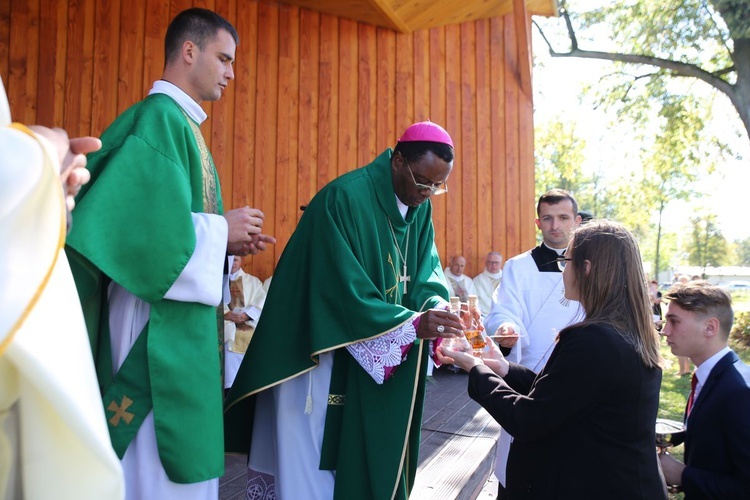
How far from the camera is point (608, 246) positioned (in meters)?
2.16

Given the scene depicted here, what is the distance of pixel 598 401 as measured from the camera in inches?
77.3

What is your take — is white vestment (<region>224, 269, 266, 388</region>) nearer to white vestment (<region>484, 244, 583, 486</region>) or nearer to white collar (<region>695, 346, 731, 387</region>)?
white vestment (<region>484, 244, 583, 486</region>)

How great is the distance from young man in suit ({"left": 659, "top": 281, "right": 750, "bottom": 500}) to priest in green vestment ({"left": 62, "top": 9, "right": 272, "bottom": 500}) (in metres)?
1.84

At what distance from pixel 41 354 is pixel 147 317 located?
3.64 feet

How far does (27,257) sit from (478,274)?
28.2 ft

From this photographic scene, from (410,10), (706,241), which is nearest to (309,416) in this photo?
(410,10)

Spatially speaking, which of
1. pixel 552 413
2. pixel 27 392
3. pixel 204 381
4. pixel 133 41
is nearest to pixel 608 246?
pixel 552 413

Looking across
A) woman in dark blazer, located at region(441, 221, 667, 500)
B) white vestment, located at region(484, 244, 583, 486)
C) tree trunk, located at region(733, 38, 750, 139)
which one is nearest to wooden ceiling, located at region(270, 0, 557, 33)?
tree trunk, located at region(733, 38, 750, 139)

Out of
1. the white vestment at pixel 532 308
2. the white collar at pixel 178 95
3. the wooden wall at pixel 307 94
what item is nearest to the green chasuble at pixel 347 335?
the white collar at pixel 178 95

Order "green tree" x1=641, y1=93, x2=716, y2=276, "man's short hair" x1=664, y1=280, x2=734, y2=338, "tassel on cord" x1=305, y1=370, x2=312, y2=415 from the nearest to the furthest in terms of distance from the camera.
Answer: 1. "tassel on cord" x1=305, y1=370, x2=312, y2=415
2. "man's short hair" x1=664, y1=280, x2=734, y2=338
3. "green tree" x1=641, y1=93, x2=716, y2=276

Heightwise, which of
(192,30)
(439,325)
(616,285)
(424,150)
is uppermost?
(192,30)

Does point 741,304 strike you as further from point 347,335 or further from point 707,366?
point 347,335

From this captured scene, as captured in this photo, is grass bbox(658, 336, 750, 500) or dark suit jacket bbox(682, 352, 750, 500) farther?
grass bbox(658, 336, 750, 500)

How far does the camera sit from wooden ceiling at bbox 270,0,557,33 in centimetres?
801
